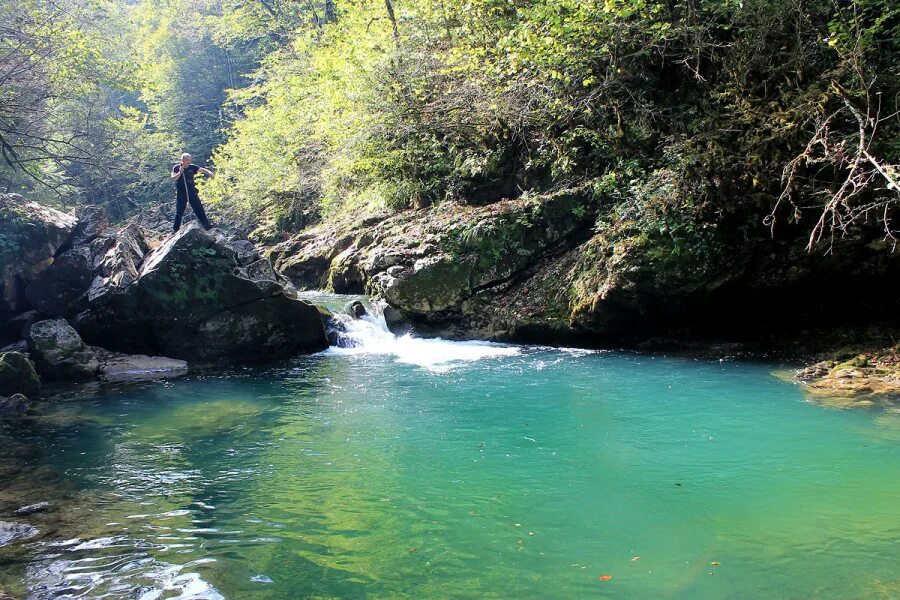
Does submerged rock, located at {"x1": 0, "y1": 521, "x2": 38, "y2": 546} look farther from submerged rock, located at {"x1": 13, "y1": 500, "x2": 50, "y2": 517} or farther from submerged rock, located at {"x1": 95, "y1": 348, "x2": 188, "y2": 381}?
submerged rock, located at {"x1": 95, "y1": 348, "x2": 188, "y2": 381}

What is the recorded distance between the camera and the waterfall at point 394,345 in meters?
12.0

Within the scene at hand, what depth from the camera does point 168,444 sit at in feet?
25.3

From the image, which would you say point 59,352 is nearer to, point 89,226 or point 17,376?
point 17,376

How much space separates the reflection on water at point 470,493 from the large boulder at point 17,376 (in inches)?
38.1

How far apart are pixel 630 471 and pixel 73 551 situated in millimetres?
5074

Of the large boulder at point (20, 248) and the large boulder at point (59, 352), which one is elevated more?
the large boulder at point (20, 248)

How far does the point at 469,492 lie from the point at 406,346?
789cm

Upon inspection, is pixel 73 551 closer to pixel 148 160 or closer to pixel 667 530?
pixel 667 530

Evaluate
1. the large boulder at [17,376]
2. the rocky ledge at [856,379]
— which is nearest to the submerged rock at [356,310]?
the large boulder at [17,376]

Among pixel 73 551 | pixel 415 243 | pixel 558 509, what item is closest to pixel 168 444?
pixel 73 551

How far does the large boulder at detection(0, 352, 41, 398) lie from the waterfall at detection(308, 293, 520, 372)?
218 inches

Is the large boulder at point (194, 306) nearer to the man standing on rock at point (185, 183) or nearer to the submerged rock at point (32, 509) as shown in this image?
the man standing on rock at point (185, 183)

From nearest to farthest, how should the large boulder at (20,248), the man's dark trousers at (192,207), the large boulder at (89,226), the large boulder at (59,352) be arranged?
the large boulder at (59,352) → the large boulder at (20,248) → the man's dark trousers at (192,207) → the large boulder at (89,226)

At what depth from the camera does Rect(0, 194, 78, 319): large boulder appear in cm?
1295
